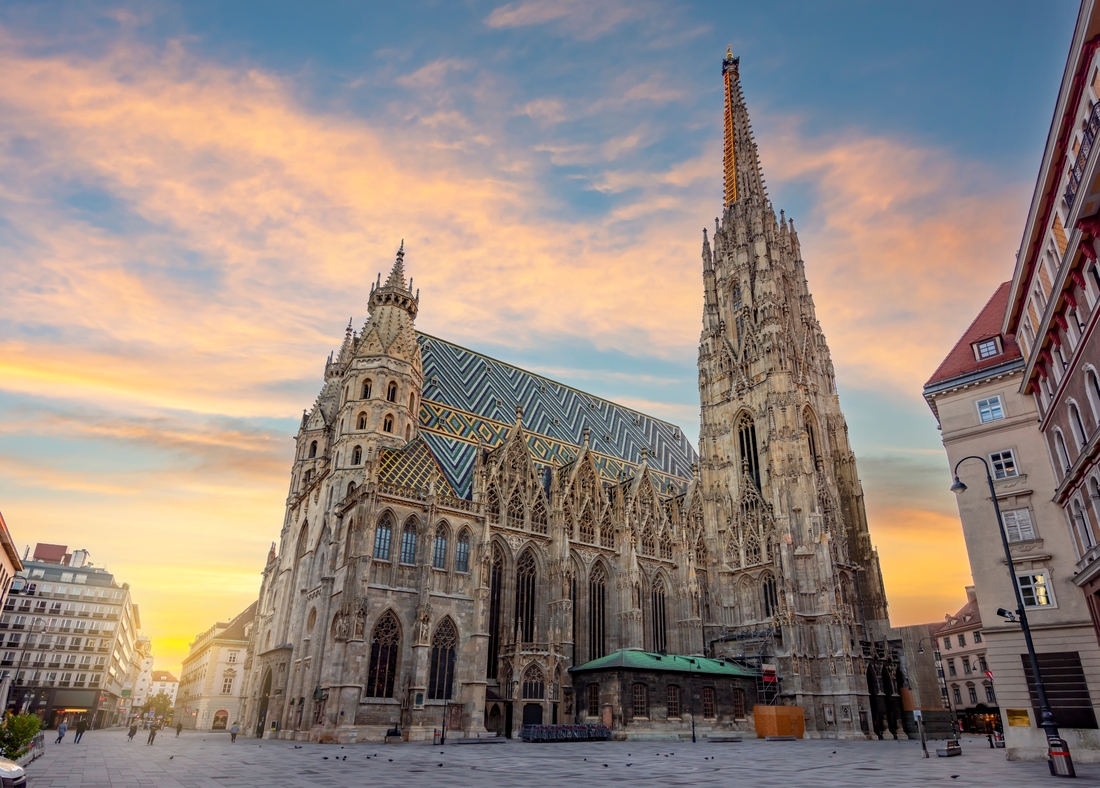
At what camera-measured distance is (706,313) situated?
2731 inches

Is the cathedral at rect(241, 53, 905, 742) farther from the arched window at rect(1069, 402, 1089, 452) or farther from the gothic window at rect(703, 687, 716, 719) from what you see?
the arched window at rect(1069, 402, 1089, 452)

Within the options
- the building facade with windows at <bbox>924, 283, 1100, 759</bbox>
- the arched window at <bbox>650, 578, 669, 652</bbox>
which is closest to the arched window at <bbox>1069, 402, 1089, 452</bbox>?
the building facade with windows at <bbox>924, 283, 1100, 759</bbox>

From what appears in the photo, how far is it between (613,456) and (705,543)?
448 inches

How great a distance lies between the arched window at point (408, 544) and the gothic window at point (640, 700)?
1613 centimetres

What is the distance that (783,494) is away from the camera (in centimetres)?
5350

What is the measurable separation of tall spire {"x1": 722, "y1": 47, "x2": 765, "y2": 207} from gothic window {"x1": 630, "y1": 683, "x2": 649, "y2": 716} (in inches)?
2071

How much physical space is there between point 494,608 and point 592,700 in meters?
8.49

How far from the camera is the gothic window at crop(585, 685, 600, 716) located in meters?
41.5

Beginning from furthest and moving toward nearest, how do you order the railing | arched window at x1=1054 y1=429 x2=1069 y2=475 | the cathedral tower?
the cathedral tower
arched window at x1=1054 y1=429 x2=1069 y2=475
the railing

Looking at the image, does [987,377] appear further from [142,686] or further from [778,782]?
[142,686]

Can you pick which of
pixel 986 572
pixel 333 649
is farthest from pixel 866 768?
pixel 333 649

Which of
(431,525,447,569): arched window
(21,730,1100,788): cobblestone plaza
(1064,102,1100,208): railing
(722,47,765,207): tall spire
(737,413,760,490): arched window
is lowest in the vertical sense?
(21,730,1100,788): cobblestone plaza

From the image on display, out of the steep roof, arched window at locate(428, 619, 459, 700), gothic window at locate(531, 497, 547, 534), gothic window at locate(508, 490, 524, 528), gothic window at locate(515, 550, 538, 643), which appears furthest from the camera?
gothic window at locate(531, 497, 547, 534)

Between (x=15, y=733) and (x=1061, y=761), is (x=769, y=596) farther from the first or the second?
(x=15, y=733)
